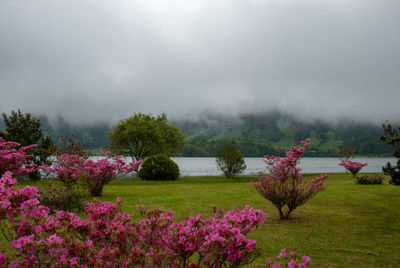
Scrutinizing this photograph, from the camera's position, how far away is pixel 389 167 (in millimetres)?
10016

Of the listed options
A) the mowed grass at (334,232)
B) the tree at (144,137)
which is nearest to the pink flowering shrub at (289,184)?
the mowed grass at (334,232)

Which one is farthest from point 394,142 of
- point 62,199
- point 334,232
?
point 62,199

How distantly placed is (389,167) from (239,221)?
9612 mm

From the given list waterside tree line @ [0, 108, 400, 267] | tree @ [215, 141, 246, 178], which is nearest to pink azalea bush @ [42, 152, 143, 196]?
waterside tree line @ [0, 108, 400, 267]

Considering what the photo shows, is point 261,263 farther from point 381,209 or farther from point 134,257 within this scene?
point 381,209

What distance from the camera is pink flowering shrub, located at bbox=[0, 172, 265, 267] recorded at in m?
2.74

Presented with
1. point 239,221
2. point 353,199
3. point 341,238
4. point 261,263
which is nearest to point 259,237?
point 261,263

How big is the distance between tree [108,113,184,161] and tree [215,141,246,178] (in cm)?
1195

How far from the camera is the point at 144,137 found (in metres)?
45.5

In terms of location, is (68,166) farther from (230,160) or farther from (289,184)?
(230,160)

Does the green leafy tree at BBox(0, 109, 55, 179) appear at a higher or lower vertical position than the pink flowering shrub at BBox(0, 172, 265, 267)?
higher

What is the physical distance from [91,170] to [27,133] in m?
20.6

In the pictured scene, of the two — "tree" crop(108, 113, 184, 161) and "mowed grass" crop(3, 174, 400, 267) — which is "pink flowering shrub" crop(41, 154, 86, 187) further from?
"tree" crop(108, 113, 184, 161)

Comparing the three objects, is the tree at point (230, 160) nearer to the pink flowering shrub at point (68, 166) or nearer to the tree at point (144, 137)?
the tree at point (144, 137)
